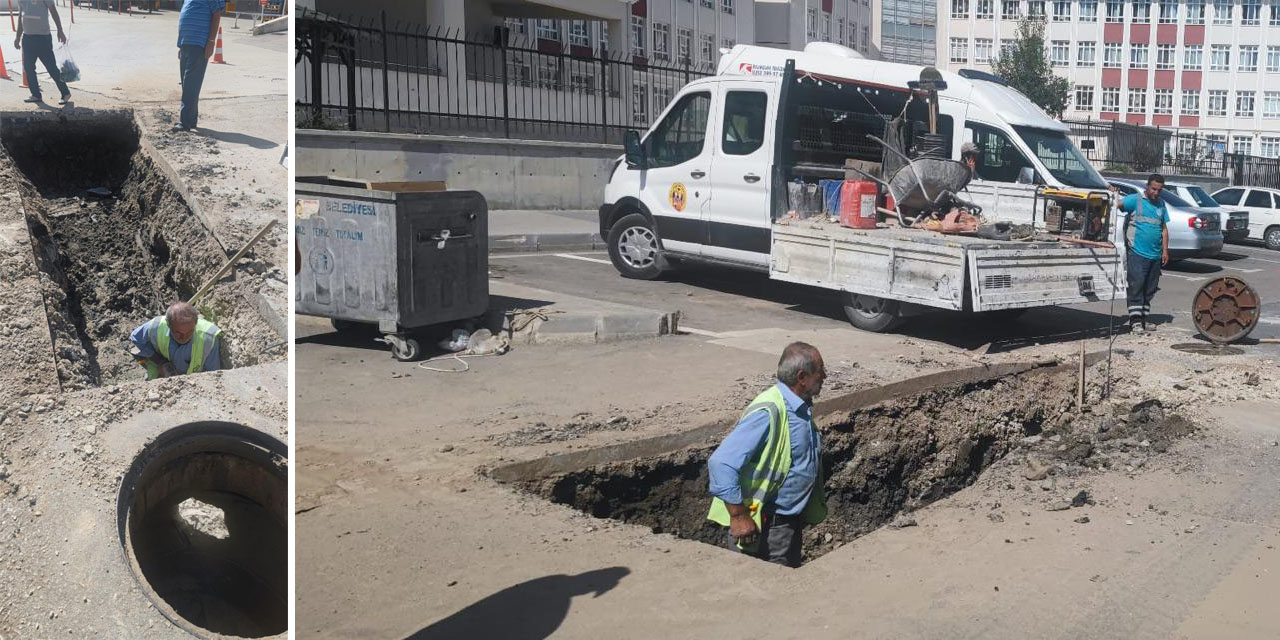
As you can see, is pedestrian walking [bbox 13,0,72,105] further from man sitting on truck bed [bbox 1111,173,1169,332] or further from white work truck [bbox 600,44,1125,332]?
man sitting on truck bed [bbox 1111,173,1169,332]

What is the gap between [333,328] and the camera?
9.54 metres

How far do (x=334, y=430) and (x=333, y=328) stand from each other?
2945 millimetres

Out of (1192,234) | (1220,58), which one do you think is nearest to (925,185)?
(1192,234)

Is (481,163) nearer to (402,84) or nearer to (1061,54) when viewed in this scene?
(402,84)

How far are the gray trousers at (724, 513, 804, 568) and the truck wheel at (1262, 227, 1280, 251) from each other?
949 inches

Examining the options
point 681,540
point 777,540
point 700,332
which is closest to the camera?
point 777,540

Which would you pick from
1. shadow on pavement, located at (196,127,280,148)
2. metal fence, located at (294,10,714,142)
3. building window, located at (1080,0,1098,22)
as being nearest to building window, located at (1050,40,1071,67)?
building window, located at (1080,0,1098,22)

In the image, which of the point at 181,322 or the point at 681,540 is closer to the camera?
the point at 681,540

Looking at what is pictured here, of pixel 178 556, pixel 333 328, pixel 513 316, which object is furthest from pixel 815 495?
pixel 178 556

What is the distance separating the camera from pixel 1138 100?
61.0 metres

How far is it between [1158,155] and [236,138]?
2874 cm

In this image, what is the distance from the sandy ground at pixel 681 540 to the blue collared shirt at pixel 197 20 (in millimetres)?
4339

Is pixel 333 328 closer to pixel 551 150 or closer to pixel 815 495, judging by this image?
pixel 815 495

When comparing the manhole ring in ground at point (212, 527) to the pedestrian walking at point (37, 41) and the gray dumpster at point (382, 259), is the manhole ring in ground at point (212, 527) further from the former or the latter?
the pedestrian walking at point (37, 41)
